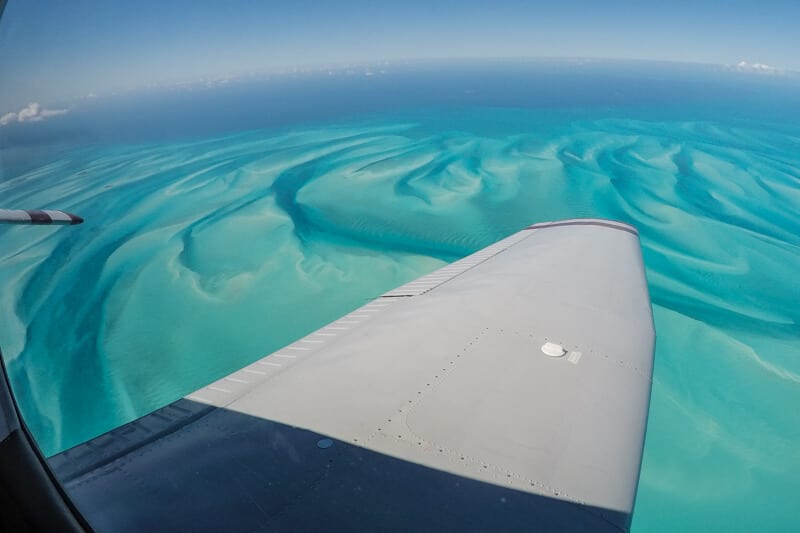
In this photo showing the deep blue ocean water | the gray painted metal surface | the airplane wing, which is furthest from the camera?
the deep blue ocean water

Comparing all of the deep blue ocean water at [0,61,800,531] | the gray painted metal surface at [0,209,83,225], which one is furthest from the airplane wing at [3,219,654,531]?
the gray painted metal surface at [0,209,83,225]

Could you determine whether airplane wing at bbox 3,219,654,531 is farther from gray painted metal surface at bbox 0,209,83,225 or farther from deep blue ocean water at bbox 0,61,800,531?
gray painted metal surface at bbox 0,209,83,225

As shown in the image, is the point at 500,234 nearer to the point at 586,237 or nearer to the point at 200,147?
the point at 586,237


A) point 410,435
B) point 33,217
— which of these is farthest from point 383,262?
point 33,217

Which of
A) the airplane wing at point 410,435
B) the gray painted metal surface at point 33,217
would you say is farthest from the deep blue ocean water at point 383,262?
the airplane wing at point 410,435

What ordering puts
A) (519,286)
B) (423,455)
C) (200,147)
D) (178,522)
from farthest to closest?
1. (200,147)
2. (519,286)
3. (423,455)
4. (178,522)

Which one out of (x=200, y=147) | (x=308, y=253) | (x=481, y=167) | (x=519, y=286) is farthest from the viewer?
(x=200, y=147)

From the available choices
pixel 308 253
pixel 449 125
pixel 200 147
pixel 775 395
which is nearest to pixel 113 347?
pixel 308 253

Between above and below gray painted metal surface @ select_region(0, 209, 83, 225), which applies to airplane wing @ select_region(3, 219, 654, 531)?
below
